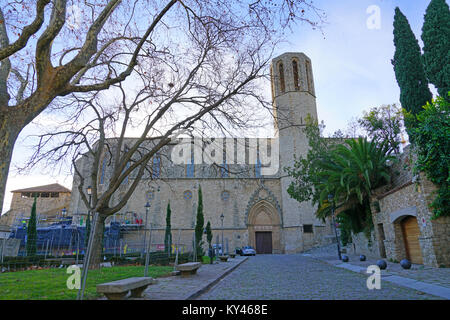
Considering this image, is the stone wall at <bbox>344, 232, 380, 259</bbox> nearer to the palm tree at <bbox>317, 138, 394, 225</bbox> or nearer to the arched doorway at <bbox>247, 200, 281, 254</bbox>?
the palm tree at <bbox>317, 138, 394, 225</bbox>

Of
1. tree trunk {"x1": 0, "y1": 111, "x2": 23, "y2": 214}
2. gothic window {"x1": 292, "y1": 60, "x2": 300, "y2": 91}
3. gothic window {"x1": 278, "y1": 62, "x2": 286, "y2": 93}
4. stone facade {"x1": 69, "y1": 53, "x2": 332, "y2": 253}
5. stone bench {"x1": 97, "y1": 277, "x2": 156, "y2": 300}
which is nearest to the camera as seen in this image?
stone bench {"x1": 97, "y1": 277, "x2": 156, "y2": 300}

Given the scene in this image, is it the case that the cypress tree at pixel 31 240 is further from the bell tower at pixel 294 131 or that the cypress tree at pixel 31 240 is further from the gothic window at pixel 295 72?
the gothic window at pixel 295 72

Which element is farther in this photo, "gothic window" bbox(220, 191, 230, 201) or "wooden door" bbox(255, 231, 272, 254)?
"gothic window" bbox(220, 191, 230, 201)

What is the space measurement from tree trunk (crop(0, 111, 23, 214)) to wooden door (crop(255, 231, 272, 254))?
2808 cm

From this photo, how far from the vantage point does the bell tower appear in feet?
90.0

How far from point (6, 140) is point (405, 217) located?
13.0 m

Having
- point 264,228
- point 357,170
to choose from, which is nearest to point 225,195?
point 264,228

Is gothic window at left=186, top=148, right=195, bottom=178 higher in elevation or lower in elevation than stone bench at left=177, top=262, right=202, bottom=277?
higher

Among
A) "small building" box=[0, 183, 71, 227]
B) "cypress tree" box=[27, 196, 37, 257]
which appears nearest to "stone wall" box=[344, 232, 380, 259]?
"cypress tree" box=[27, 196, 37, 257]

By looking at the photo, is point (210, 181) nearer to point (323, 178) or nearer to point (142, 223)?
point (142, 223)

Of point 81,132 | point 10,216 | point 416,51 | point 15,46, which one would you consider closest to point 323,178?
point 416,51

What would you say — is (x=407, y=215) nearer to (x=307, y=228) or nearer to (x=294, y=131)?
(x=307, y=228)

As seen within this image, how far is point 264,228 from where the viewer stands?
30766 mm

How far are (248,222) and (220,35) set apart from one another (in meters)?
25.2
